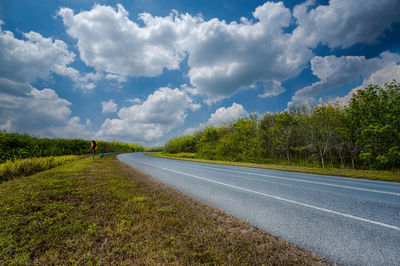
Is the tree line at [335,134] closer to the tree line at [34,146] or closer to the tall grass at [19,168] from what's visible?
the tall grass at [19,168]

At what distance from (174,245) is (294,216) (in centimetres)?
311

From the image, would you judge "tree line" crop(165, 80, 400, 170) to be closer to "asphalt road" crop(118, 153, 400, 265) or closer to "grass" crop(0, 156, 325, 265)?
"asphalt road" crop(118, 153, 400, 265)

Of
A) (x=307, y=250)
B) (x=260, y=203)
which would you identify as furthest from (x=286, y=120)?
(x=307, y=250)

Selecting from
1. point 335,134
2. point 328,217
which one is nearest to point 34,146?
point 328,217

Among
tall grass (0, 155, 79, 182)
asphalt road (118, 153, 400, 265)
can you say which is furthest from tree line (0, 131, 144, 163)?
asphalt road (118, 153, 400, 265)

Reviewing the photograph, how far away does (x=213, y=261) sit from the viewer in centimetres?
214

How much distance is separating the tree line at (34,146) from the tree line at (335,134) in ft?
74.4

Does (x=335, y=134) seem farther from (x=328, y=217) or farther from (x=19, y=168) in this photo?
(x=19, y=168)

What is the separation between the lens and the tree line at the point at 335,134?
14.0 metres

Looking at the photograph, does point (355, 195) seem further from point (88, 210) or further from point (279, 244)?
point (88, 210)

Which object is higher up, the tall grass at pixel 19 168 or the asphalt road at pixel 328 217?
the tall grass at pixel 19 168

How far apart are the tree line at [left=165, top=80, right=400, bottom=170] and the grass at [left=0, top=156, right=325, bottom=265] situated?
18.1 m

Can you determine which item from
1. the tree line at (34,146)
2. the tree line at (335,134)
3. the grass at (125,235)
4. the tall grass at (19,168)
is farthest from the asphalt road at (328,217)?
the tree line at (34,146)

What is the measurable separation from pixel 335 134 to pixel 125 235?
21821mm
